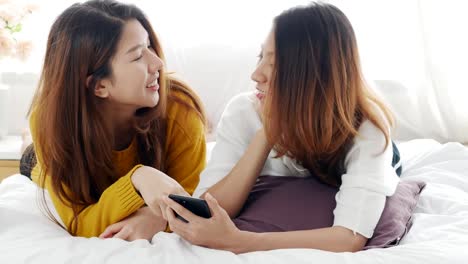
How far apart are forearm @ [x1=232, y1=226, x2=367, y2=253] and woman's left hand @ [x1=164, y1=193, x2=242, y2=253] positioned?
1 cm

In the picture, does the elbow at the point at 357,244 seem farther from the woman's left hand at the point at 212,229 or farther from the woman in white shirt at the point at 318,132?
the woman's left hand at the point at 212,229

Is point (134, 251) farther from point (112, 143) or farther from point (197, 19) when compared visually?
point (197, 19)

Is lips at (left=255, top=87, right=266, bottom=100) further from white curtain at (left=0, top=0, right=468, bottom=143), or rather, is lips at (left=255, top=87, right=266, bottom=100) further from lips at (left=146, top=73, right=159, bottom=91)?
white curtain at (left=0, top=0, right=468, bottom=143)

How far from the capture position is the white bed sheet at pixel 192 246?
51.2 inches

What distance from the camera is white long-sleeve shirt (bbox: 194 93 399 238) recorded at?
1403mm

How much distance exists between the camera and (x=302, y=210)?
1498mm

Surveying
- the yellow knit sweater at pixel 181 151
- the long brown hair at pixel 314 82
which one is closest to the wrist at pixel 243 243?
the long brown hair at pixel 314 82

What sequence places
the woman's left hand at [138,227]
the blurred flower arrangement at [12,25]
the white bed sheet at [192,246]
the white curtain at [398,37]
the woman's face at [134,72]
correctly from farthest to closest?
the white curtain at [398,37]
the blurred flower arrangement at [12,25]
the woman's face at [134,72]
the woman's left hand at [138,227]
the white bed sheet at [192,246]

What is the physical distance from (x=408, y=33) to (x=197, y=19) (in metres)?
0.89

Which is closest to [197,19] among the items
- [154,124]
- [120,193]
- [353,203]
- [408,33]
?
[408,33]

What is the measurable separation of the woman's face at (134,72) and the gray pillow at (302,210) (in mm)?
354

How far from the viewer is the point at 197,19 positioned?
3.09 meters

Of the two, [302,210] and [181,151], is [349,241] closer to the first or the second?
[302,210]

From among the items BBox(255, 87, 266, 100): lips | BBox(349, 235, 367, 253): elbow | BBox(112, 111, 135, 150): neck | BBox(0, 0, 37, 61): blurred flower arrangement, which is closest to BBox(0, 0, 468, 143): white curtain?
BBox(0, 0, 37, 61): blurred flower arrangement
